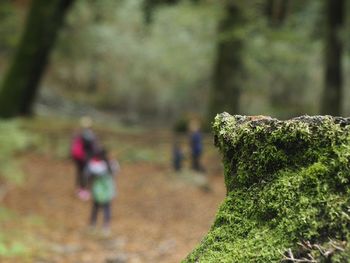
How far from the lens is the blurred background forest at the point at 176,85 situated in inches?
443

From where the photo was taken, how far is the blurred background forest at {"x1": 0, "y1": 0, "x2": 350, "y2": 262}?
36.9 feet

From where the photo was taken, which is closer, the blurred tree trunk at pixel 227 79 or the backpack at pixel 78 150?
the backpack at pixel 78 150

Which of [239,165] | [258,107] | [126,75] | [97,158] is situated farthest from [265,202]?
[126,75]

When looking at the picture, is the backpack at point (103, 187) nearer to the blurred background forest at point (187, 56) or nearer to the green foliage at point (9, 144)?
the green foliage at point (9, 144)

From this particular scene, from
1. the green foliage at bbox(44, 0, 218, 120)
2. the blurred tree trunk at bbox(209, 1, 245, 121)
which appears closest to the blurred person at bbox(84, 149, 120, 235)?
the blurred tree trunk at bbox(209, 1, 245, 121)

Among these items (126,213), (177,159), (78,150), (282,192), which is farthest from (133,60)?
(282,192)

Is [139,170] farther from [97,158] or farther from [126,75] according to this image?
[126,75]

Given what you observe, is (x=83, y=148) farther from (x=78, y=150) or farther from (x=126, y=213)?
(x=126, y=213)

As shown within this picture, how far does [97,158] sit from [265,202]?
324 inches

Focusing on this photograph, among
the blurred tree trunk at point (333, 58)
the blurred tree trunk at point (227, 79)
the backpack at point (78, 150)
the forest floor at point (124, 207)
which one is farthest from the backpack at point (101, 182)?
the blurred tree trunk at point (227, 79)

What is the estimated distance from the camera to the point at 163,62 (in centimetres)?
3738

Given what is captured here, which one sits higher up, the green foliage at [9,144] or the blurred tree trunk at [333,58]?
the blurred tree trunk at [333,58]

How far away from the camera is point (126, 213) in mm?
13641

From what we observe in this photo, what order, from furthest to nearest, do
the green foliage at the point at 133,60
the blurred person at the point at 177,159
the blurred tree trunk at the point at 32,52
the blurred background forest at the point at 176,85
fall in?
the green foliage at the point at 133,60 < the blurred tree trunk at the point at 32,52 < the blurred person at the point at 177,159 < the blurred background forest at the point at 176,85
